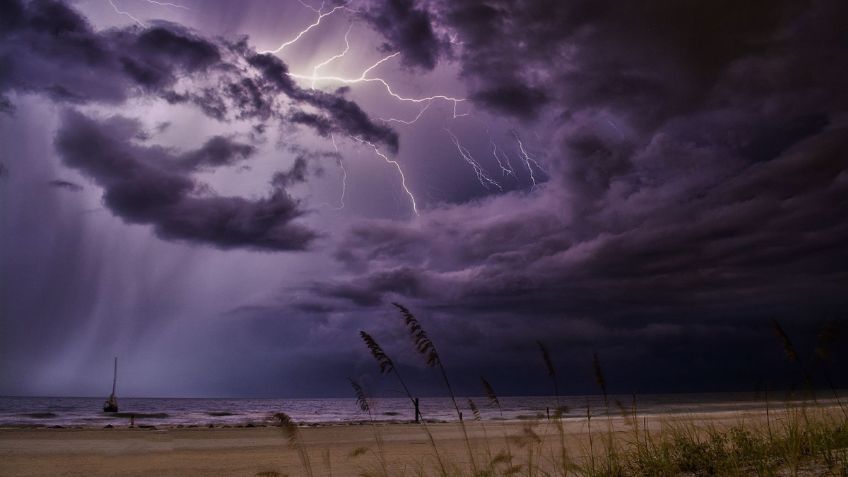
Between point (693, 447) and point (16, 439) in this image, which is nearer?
point (693, 447)

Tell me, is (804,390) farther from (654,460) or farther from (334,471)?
(334,471)

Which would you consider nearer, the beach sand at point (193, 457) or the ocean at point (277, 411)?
the beach sand at point (193, 457)

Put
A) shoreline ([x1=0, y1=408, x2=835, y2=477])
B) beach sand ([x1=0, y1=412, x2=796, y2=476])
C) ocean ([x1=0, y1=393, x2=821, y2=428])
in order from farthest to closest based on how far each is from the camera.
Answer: ocean ([x1=0, y1=393, x2=821, y2=428]), beach sand ([x1=0, y1=412, x2=796, y2=476]), shoreline ([x1=0, y1=408, x2=835, y2=477])

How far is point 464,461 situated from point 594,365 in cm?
711

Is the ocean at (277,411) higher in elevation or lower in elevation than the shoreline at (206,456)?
lower

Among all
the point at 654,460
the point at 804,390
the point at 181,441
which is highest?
the point at 804,390

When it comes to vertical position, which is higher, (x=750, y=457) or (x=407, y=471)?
(x=750, y=457)

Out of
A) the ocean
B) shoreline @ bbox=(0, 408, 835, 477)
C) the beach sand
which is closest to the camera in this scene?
shoreline @ bbox=(0, 408, 835, 477)

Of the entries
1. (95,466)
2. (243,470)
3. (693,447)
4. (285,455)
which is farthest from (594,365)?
(95,466)

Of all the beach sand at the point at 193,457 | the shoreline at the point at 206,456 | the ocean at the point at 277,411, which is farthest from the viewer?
the ocean at the point at 277,411

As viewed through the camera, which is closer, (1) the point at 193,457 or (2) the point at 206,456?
(1) the point at 193,457

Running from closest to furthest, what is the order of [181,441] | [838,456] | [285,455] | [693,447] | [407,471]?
[838,456] < [693,447] < [407,471] < [285,455] < [181,441]

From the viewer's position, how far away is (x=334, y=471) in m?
11.0

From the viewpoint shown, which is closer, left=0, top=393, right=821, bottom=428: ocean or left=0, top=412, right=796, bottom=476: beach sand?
left=0, top=412, right=796, bottom=476: beach sand
